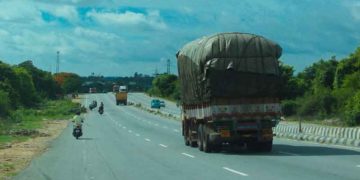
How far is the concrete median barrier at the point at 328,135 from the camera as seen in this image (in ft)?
103

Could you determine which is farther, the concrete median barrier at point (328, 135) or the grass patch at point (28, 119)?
the grass patch at point (28, 119)

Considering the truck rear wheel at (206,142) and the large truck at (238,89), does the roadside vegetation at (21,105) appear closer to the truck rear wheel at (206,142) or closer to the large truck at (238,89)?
the truck rear wheel at (206,142)

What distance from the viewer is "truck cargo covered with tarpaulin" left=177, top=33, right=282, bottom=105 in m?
26.0

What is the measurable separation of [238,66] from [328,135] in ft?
36.6

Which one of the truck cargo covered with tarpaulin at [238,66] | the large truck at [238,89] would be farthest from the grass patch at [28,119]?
the truck cargo covered with tarpaulin at [238,66]

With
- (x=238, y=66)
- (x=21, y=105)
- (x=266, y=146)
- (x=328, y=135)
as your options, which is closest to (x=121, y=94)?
(x=21, y=105)

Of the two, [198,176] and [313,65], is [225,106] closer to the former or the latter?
[198,176]

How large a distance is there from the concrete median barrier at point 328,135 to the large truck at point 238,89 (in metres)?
5.90

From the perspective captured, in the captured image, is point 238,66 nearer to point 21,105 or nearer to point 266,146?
point 266,146

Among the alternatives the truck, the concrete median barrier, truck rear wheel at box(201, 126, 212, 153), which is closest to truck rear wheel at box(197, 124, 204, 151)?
truck rear wheel at box(201, 126, 212, 153)

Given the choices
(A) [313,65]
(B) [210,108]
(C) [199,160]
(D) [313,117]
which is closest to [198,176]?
(C) [199,160]

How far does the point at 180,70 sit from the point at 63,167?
11.2 metres

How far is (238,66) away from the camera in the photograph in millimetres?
26328

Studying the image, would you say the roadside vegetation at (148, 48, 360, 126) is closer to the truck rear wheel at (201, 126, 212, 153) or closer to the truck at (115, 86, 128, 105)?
the truck rear wheel at (201, 126, 212, 153)
